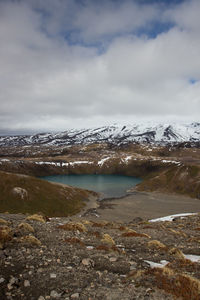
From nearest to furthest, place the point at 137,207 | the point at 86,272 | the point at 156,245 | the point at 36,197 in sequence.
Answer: the point at 86,272
the point at 156,245
the point at 36,197
the point at 137,207

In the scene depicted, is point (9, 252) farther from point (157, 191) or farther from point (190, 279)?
point (157, 191)

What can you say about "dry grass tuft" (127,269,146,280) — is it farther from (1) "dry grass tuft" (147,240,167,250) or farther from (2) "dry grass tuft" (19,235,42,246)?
(1) "dry grass tuft" (147,240,167,250)

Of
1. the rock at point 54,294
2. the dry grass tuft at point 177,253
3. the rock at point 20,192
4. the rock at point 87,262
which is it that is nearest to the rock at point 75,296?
the rock at point 54,294

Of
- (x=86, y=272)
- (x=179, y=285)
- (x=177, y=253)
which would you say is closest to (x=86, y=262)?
(x=86, y=272)

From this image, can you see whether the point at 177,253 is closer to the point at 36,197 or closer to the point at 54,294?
the point at 54,294

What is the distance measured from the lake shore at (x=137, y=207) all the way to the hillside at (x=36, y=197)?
933 centimetres

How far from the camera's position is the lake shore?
8662cm

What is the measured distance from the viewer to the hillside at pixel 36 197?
3607 inches

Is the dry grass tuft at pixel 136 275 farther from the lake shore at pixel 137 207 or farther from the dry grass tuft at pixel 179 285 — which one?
the lake shore at pixel 137 207

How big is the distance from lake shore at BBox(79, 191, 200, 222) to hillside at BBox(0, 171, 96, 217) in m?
9.33

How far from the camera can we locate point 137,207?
4080 inches

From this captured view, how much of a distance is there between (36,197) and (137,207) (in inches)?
2183

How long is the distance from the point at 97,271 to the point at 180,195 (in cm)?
14172

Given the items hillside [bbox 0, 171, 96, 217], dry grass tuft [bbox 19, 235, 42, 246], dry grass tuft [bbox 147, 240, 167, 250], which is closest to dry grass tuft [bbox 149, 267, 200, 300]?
dry grass tuft [bbox 147, 240, 167, 250]
